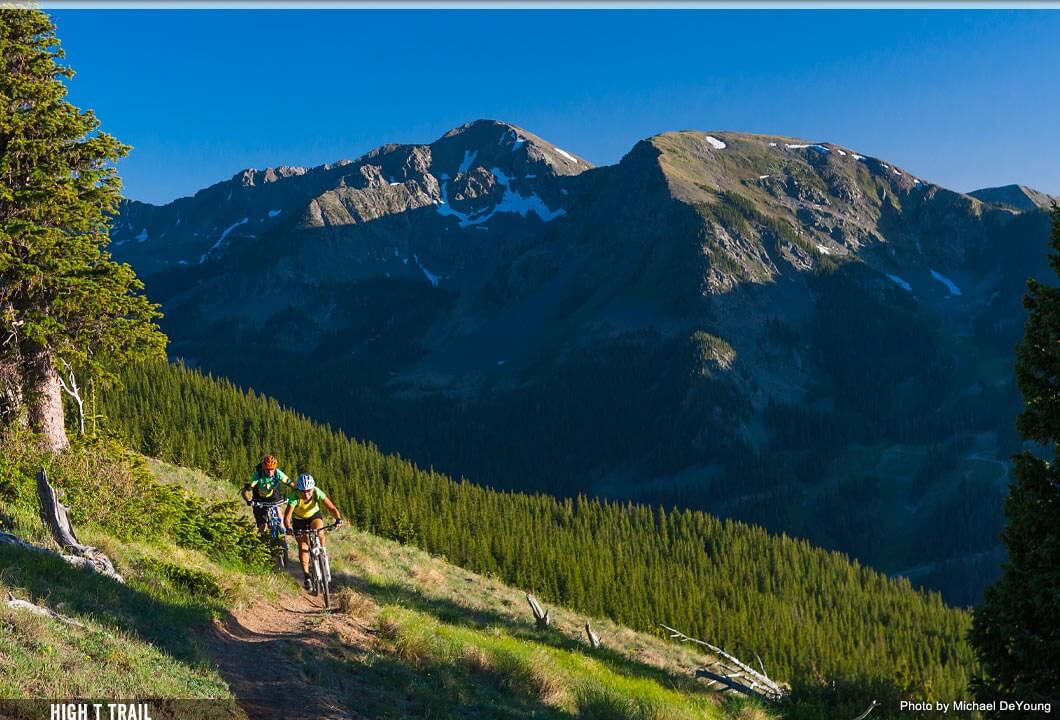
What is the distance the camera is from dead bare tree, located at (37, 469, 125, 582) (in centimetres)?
1587

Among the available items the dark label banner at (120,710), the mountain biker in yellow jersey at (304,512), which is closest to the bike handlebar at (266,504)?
the mountain biker in yellow jersey at (304,512)

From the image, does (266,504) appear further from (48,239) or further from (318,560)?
(48,239)

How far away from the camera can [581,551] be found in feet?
334

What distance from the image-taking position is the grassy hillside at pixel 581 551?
282 ft

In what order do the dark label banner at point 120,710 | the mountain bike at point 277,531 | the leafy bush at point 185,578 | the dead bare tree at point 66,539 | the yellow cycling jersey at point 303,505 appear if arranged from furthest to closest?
the mountain bike at point 277,531
the yellow cycling jersey at point 303,505
the leafy bush at point 185,578
the dead bare tree at point 66,539
the dark label banner at point 120,710

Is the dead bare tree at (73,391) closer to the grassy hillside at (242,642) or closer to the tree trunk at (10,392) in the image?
the tree trunk at (10,392)

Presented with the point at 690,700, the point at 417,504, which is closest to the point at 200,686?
the point at 690,700

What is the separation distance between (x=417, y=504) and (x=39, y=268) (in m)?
74.6

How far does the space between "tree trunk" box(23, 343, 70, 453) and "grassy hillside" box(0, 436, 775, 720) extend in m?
1.06

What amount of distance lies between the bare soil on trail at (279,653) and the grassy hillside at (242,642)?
5 cm

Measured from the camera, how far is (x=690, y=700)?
19906 mm

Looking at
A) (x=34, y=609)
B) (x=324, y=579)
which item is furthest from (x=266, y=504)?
(x=34, y=609)

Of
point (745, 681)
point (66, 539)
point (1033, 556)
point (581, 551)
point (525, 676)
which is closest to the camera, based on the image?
point (1033, 556)

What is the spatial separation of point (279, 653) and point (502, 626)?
1256cm
